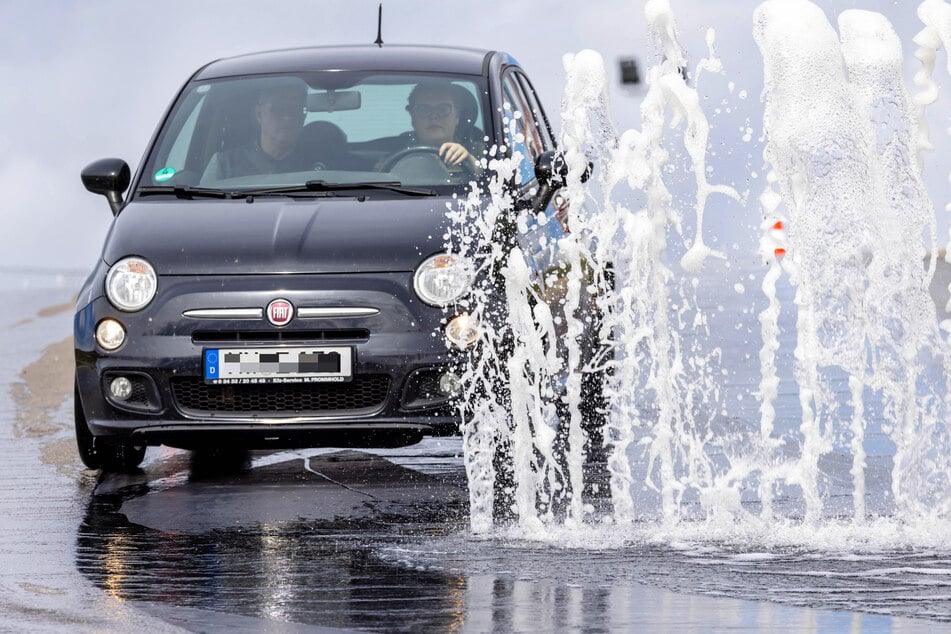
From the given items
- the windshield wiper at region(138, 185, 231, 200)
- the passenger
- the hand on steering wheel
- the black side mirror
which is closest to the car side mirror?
the hand on steering wheel

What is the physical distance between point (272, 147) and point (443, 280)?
5.20 ft

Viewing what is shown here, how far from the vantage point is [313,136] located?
8.82m

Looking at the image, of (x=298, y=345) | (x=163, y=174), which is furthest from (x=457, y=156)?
(x=298, y=345)

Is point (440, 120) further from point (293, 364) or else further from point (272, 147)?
point (293, 364)

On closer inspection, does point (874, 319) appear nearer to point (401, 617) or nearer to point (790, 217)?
point (790, 217)

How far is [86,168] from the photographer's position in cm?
878

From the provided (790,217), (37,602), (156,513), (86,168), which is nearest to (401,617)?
(37,602)

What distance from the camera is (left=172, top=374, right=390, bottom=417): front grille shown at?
7570 millimetres

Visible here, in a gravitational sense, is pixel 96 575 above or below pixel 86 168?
below

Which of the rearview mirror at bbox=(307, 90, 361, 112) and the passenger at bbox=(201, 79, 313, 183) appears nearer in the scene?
the passenger at bbox=(201, 79, 313, 183)

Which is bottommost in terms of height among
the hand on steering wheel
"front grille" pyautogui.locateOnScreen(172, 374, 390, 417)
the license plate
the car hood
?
"front grille" pyautogui.locateOnScreen(172, 374, 390, 417)

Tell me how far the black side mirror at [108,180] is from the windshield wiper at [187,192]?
0.24m

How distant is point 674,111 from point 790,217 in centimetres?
61

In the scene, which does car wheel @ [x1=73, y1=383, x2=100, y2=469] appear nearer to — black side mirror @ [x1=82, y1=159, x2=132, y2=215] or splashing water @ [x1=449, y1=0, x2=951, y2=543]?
black side mirror @ [x1=82, y1=159, x2=132, y2=215]
